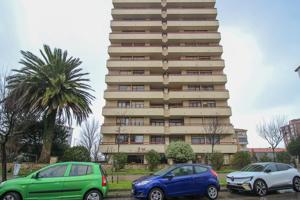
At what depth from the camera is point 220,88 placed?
39.3 metres

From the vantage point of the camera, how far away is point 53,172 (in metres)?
9.02

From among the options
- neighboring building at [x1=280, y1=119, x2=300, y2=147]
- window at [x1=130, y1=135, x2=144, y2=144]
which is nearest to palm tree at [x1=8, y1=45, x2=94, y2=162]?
window at [x1=130, y1=135, x2=144, y2=144]

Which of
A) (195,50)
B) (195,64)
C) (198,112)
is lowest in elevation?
(198,112)

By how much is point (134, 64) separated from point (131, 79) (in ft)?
10.4

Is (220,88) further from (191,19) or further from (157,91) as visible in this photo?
(191,19)

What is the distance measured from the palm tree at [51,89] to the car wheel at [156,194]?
18243 mm

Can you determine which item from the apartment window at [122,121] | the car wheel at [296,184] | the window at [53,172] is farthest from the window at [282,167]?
the apartment window at [122,121]

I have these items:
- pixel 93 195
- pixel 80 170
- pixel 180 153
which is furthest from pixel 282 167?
pixel 180 153

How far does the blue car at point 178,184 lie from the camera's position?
9234mm

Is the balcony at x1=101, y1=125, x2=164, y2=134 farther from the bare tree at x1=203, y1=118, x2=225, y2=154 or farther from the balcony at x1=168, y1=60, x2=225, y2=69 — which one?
the balcony at x1=168, y1=60, x2=225, y2=69

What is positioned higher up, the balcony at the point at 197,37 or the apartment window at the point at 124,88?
the balcony at the point at 197,37

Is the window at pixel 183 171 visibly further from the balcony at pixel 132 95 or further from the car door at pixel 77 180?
the balcony at pixel 132 95

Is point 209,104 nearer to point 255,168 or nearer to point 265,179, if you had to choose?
point 255,168

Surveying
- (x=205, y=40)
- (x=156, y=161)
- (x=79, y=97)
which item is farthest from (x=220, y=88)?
(x=79, y=97)
